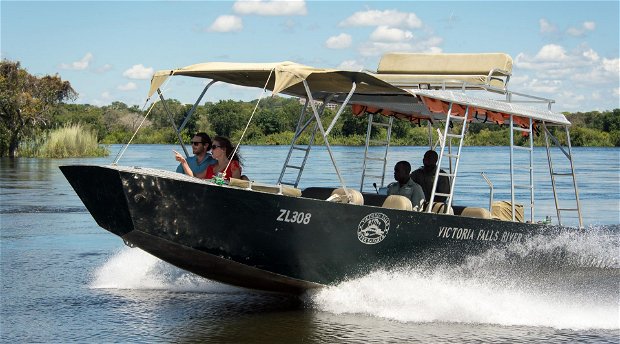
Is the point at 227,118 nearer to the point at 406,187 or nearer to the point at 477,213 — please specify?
the point at 406,187

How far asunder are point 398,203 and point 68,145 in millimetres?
46909

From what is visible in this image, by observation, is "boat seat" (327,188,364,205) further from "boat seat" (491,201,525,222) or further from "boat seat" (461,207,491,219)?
"boat seat" (491,201,525,222)

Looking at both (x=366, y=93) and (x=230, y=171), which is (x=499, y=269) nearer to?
(x=366, y=93)

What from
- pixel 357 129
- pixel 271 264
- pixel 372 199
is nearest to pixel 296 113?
pixel 357 129

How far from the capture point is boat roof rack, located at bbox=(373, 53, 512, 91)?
43.0 feet

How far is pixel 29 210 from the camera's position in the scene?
24594 millimetres

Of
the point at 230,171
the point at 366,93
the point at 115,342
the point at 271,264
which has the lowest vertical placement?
the point at 115,342

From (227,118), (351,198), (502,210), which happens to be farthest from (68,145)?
(351,198)

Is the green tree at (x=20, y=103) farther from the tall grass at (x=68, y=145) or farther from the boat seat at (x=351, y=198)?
the boat seat at (x=351, y=198)

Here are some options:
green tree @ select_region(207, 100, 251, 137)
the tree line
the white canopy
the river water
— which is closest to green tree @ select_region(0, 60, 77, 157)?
the tree line

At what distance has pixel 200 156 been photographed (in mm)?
12555

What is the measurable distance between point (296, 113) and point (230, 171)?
38.8 feet

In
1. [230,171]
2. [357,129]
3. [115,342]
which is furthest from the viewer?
[357,129]

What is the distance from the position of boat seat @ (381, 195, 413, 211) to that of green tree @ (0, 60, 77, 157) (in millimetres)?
48994
